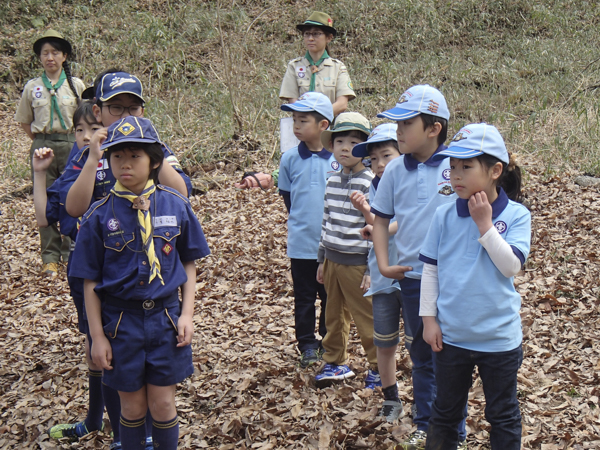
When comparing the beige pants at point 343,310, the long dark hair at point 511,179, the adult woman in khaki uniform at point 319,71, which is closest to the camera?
the long dark hair at point 511,179

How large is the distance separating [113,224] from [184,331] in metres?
0.62

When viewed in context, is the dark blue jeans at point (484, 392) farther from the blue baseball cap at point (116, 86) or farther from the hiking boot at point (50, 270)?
the hiking boot at point (50, 270)

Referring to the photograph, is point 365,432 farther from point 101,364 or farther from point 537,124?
point 537,124

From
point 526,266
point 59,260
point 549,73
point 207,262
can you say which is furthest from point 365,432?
point 549,73

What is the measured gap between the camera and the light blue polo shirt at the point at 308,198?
4.35 meters

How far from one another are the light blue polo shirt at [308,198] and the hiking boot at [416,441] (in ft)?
4.95

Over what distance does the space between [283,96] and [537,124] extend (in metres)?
4.81

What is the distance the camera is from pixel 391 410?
3.66 m

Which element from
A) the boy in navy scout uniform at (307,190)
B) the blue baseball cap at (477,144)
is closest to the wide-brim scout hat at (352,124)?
the boy in navy scout uniform at (307,190)

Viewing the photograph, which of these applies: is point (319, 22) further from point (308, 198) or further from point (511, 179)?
point (511, 179)

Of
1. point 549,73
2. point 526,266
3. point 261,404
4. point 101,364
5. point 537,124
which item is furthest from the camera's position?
point 549,73

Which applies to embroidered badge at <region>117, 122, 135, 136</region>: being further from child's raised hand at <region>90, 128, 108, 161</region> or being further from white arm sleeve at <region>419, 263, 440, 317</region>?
white arm sleeve at <region>419, 263, 440, 317</region>

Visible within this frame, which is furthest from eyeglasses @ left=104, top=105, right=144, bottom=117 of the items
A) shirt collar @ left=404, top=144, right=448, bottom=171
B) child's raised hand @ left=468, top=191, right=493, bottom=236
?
child's raised hand @ left=468, top=191, right=493, bottom=236

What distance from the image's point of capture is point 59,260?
7246mm
